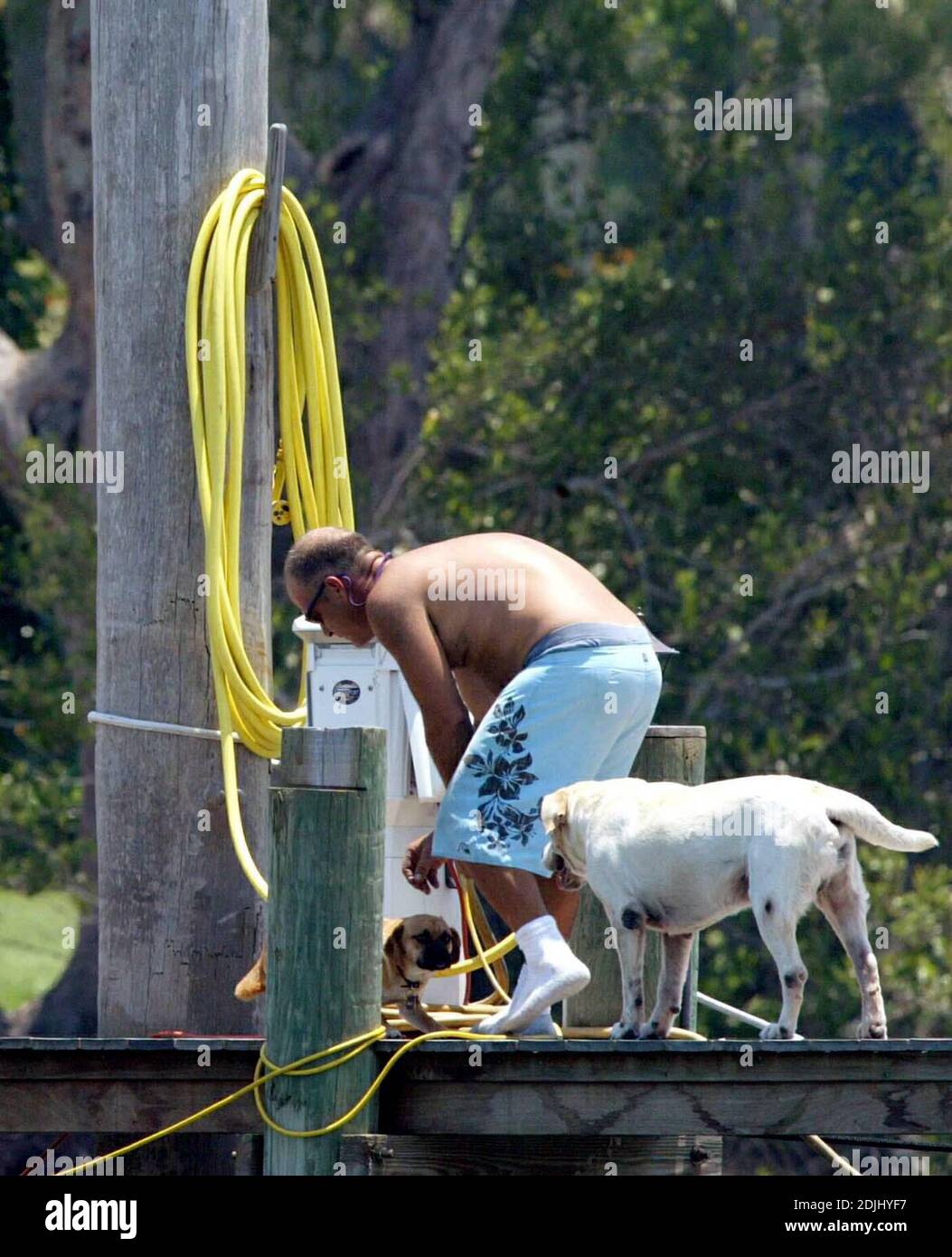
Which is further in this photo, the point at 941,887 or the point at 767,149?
the point at 767,149

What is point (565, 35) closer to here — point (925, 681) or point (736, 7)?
point (736, 7)

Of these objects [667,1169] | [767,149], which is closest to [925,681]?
[767,149]

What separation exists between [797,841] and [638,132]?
1179cm

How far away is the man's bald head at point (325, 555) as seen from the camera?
4.83 metres

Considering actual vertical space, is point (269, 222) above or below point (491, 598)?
above

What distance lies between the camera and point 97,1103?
4430 mm

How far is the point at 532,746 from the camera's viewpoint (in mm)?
4645

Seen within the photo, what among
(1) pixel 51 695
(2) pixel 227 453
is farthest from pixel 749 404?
(2) pixel 227 453

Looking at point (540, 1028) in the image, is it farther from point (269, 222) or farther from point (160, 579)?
point (269, 222)

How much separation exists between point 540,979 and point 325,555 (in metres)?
1.10

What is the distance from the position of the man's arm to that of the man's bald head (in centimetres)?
15

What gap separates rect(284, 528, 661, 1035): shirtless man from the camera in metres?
4.61

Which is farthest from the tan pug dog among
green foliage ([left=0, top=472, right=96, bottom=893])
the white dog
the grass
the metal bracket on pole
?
the grass

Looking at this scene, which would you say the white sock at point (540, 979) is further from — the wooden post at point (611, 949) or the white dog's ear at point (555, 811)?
the wooden post at point (611, 949)
